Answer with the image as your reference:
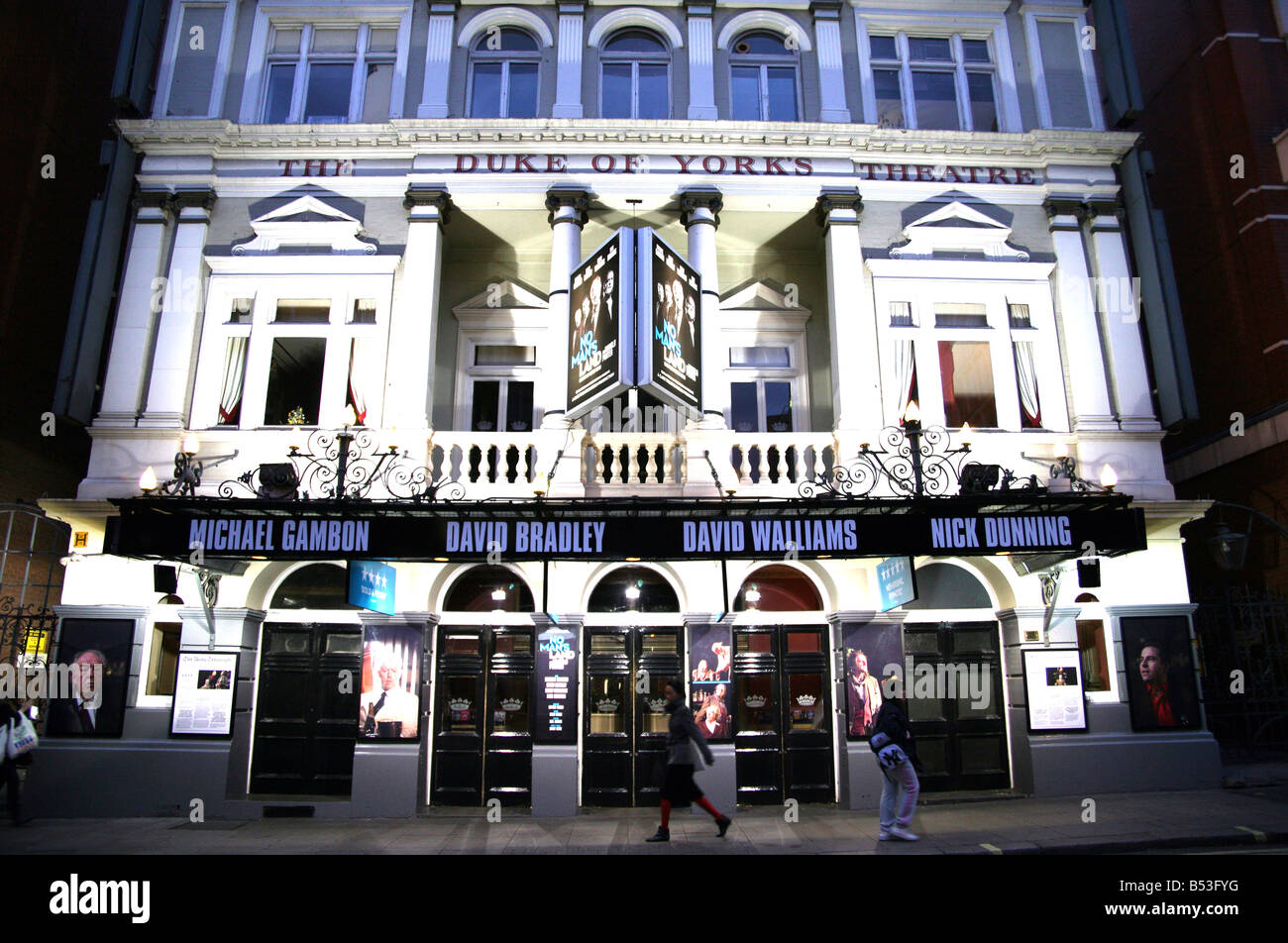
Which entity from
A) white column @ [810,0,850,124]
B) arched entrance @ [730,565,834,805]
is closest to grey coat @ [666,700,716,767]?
arched entrance @ [730,565,834,805]

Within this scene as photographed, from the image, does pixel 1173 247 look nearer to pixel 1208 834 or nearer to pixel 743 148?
pixel 743 148

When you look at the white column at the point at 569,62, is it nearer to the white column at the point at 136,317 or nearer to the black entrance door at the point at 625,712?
the white column at the point at 136,317

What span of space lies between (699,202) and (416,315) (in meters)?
5.44

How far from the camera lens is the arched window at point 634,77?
16.2 m

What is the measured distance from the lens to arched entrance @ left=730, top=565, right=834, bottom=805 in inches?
515

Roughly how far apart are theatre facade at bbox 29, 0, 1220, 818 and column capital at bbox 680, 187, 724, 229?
151 mm

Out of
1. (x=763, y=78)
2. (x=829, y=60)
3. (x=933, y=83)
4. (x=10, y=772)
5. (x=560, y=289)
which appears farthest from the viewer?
(x=933, y=83)

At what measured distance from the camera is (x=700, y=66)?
52.2ft

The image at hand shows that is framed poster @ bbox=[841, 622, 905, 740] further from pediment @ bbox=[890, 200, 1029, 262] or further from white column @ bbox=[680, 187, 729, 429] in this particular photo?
pediment @ bbox=[890, 200, 1029, 262]

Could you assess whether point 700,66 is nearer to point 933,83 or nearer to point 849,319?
point 933,83

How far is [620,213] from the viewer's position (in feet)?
50.9

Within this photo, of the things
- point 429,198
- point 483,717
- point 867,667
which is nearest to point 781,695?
point 867,667

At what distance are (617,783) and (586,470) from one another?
5.01 meters

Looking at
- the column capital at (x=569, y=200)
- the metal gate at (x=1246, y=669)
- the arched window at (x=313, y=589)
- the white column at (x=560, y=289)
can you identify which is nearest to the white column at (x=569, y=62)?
the column capital at (x=569, y=200)
